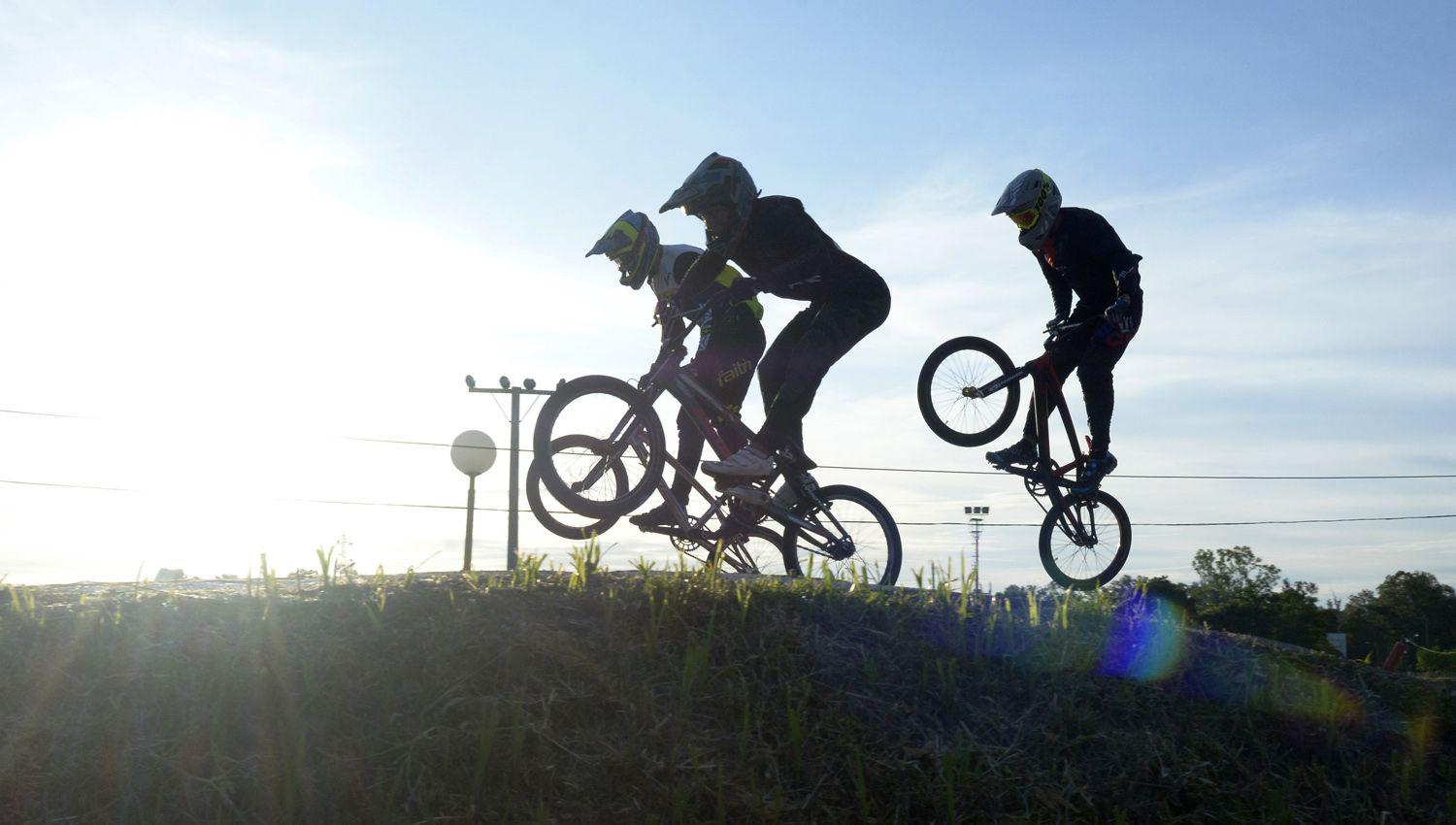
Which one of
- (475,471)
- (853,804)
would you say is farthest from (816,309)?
(475,471)

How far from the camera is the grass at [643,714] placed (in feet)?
12.5

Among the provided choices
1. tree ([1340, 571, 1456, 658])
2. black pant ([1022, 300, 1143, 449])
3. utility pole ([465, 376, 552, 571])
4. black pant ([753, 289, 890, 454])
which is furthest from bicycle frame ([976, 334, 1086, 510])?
tree ([1340, 571, 1456, 658])

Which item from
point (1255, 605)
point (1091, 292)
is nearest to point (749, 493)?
point (1091, 292)

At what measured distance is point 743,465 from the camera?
7.01 metres

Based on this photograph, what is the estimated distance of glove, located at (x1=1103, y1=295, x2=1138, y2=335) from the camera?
756cm

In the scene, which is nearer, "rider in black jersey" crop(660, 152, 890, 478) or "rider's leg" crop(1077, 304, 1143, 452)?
"rider in black jersey" crop(660, 152, 890, 478)

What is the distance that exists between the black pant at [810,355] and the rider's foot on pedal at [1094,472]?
6.44 ft

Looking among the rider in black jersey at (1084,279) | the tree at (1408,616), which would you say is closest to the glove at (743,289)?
the rider in black jersey at (1084,279)

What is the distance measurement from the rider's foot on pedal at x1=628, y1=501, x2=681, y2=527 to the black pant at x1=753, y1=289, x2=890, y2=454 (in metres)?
0.81

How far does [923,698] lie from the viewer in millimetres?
4621

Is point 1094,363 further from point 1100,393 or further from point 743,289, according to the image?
point 743,289

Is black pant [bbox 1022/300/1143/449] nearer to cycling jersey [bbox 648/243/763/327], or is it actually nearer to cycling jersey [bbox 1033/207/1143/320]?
cycling jersey [bbox 1033/207/1143/320]

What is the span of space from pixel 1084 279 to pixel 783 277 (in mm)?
2140

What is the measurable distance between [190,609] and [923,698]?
2.87 meters
